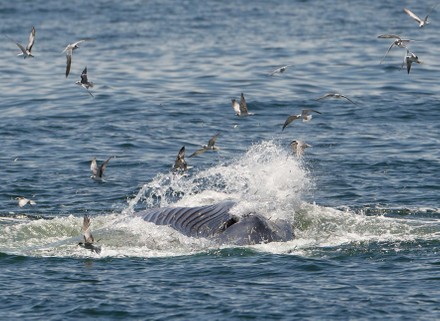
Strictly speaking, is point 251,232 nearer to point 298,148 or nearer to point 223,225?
point 223,225

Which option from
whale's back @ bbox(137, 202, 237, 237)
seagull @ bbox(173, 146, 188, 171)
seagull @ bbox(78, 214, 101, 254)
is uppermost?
seagull @ bbox(173, 146, 188, 171)

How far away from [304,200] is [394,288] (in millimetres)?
6115

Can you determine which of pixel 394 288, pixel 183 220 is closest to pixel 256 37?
pixel 183 220

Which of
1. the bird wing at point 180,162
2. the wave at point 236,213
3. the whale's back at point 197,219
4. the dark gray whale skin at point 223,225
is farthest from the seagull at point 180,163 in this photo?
the dark gray whale skin at point 223,225

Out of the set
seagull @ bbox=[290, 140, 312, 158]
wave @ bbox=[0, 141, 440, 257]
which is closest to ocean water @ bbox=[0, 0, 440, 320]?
wave @ bbox=[0, 141, 440, 257]

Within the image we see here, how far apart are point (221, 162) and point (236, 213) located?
7370mm

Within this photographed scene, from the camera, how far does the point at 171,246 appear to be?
1792 centimetres

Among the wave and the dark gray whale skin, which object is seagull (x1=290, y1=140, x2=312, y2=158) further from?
the dark gray whale skin

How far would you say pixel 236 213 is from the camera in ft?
58.6

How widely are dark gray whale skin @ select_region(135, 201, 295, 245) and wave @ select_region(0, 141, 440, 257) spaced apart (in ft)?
0.49

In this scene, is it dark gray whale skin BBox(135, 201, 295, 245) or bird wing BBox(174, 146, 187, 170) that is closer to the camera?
dark gray whale skin BBox(135, 201, 295, 245)

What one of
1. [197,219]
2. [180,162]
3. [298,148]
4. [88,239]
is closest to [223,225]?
[197,219]

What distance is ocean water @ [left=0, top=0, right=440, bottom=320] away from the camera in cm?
1595

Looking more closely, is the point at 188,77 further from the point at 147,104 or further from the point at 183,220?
the point at 183,220
